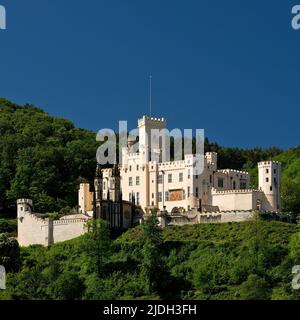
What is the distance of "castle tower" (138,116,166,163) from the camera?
91.4 m

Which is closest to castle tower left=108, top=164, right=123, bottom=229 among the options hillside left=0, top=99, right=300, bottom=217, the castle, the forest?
the castle

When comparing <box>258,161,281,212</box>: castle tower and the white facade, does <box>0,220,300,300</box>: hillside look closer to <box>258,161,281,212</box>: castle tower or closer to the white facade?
the white facade

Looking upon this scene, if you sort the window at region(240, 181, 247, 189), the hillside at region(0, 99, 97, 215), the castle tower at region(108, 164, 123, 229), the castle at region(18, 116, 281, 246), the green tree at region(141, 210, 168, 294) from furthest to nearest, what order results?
the hillside at region(0, 99, 97, 215)
the window at region(240, 181, 247, 189)
the castle tower at region(108, 164, 123, 229)
the castle at region(18, 116, 281, 246)
the green tree at region(141, 210, 168, 294)

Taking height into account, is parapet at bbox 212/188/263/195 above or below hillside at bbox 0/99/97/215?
below

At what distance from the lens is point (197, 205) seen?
8775 centimetres

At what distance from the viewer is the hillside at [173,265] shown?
76.3m

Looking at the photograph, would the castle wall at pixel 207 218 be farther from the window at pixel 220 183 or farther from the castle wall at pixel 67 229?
the castle wall at pixel 67 229

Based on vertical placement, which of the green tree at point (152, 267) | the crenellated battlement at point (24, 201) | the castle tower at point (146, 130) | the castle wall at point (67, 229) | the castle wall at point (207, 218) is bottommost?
the green tree at point (152, 267)

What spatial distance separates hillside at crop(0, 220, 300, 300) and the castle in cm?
186

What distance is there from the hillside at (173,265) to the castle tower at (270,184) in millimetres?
3411

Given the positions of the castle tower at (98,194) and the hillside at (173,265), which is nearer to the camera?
the hillside at (173,265)

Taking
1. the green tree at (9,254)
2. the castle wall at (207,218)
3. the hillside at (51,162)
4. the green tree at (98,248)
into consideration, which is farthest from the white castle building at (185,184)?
the green tree at (9,254)

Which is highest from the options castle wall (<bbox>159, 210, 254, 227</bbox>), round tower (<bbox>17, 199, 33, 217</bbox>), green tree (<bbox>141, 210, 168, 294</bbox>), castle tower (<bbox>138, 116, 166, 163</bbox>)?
castle tower (<bbox>138, 116, 166, 163</bbox>)
